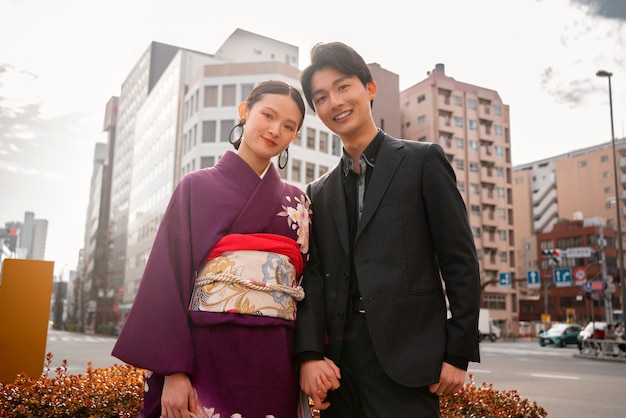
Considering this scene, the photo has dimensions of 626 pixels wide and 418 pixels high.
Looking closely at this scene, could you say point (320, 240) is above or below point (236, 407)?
above

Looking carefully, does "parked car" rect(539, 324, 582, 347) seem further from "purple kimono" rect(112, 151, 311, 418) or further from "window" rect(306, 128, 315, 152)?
"purple kimono" rect(112, 151, 311, 418)

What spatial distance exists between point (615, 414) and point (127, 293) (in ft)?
202

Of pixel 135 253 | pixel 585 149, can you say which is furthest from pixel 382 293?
pixel 585 149

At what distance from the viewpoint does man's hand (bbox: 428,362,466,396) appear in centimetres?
234

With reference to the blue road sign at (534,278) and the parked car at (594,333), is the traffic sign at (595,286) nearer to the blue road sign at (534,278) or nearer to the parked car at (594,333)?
the parked car at (594,333)

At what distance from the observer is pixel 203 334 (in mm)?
2426

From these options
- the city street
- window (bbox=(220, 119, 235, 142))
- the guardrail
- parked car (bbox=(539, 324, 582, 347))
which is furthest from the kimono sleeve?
window (bbox=(220, 119, 235, 142))

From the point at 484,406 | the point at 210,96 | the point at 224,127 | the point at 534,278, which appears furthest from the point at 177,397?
the point at 210,96

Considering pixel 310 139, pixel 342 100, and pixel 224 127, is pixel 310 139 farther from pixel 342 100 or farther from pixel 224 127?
pixel 342 100

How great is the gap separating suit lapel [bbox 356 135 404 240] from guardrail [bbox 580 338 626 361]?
72.6ft

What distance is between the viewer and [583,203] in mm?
76625

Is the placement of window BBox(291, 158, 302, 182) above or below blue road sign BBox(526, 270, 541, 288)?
above

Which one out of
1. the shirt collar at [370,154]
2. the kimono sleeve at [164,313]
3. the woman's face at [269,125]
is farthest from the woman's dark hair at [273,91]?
the kimono sleeve at [164,313]

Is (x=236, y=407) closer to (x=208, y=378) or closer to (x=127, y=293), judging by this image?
(x=208, y=378)
